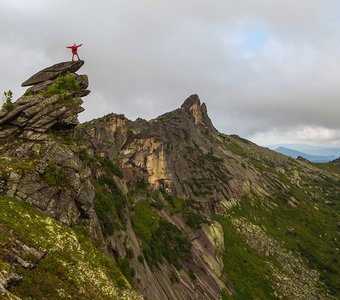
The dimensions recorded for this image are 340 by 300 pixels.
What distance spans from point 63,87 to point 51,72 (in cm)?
615

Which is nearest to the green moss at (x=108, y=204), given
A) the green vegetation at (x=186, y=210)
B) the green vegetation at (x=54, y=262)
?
the green vegetation at (x=54, y=262)

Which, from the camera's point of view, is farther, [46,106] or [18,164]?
[46,106]

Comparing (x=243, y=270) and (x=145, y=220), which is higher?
(x=145, y=220)

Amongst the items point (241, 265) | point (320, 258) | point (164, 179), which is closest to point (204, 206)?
point (164, 179)

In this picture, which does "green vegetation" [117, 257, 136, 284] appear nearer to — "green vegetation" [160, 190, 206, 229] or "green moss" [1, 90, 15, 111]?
"green moss" [1, 90, 15, 111]

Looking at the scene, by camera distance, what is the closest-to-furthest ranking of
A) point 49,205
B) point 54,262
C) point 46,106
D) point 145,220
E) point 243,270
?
point 54,262 < point 49,205 < point 46,106 < point 145,220 < point 243,270

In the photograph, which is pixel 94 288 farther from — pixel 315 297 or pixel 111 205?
pixel 315 297

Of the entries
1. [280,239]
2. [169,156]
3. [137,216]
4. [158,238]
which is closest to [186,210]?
[169,156]

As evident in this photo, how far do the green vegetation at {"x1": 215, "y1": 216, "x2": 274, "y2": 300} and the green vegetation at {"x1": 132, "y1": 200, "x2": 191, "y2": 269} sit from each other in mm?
16968

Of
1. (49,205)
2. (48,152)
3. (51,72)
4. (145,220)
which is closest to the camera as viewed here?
(49,205)

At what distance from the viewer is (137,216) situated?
92.9 meters

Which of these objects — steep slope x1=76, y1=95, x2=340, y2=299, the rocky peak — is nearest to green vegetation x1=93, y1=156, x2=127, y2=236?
steep slope x1=76, y1=95, x2=340, y2=299

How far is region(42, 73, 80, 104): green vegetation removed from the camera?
53.2m

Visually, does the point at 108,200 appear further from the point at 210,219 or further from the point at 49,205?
the point at 210,219
